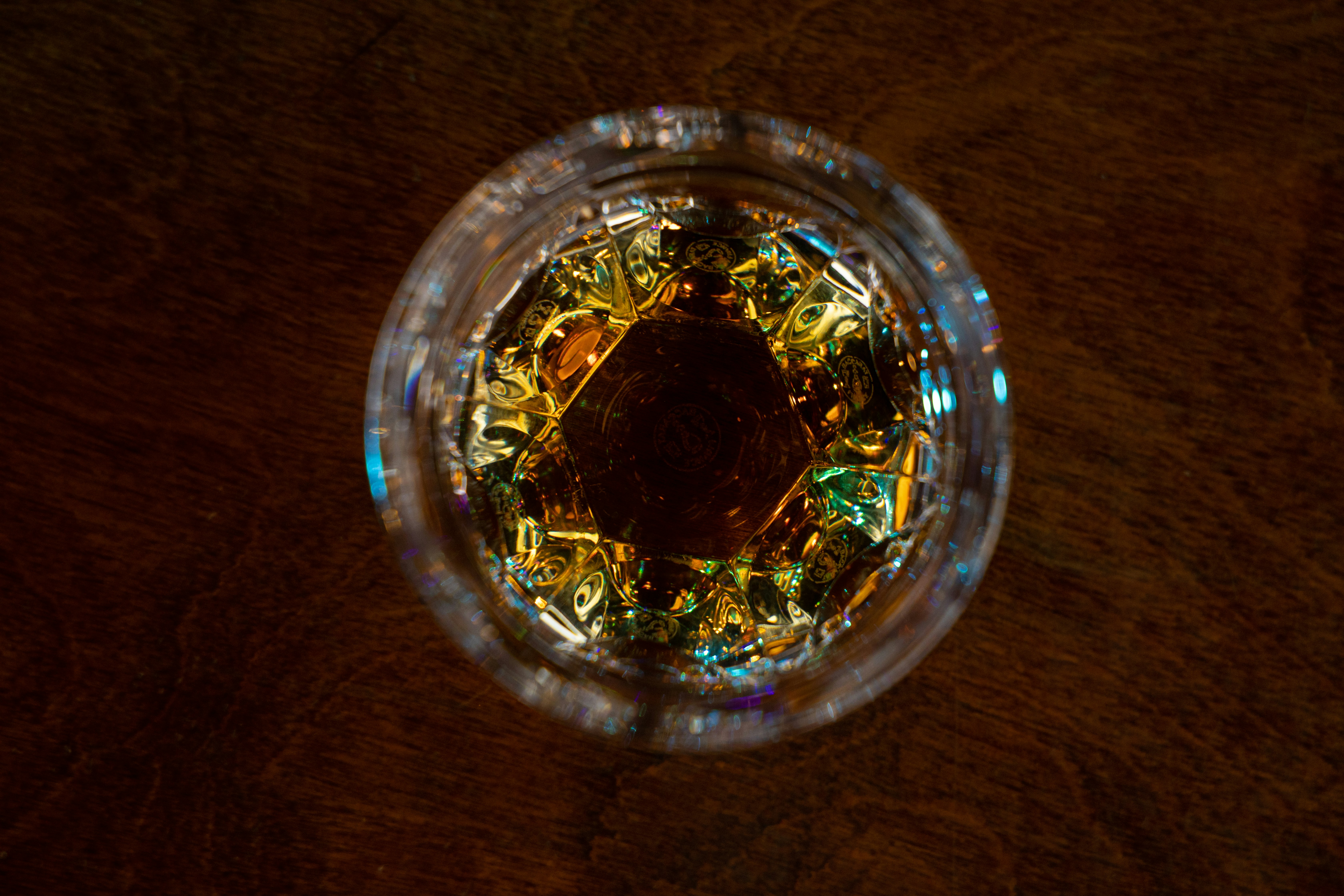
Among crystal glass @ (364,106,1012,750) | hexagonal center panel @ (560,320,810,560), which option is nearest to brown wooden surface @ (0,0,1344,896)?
crystal glass @ (364,106,1012,750)

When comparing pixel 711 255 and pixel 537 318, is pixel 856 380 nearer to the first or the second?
pixel 711 255

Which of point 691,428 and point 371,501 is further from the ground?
point 691,428

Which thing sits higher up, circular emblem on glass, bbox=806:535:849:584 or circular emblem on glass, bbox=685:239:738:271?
circular emblem on glass, bbox=685:239:738:271

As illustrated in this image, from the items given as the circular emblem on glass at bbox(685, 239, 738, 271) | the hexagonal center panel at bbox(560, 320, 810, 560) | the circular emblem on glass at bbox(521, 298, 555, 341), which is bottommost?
the hexagonal center panel at bbox(560, 320, 810, 560)

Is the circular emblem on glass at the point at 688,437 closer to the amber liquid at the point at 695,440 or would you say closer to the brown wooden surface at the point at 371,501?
the amber liquid at the point at 695,440

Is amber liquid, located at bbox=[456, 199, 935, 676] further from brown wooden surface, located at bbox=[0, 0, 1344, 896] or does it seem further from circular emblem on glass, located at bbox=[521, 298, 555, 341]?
brown wooden surface, located at bbox=[0, 0, 1344, 896]

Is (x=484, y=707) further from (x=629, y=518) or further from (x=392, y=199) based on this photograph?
(x=392, y=199)

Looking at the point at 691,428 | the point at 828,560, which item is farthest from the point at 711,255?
the point at 828,560
